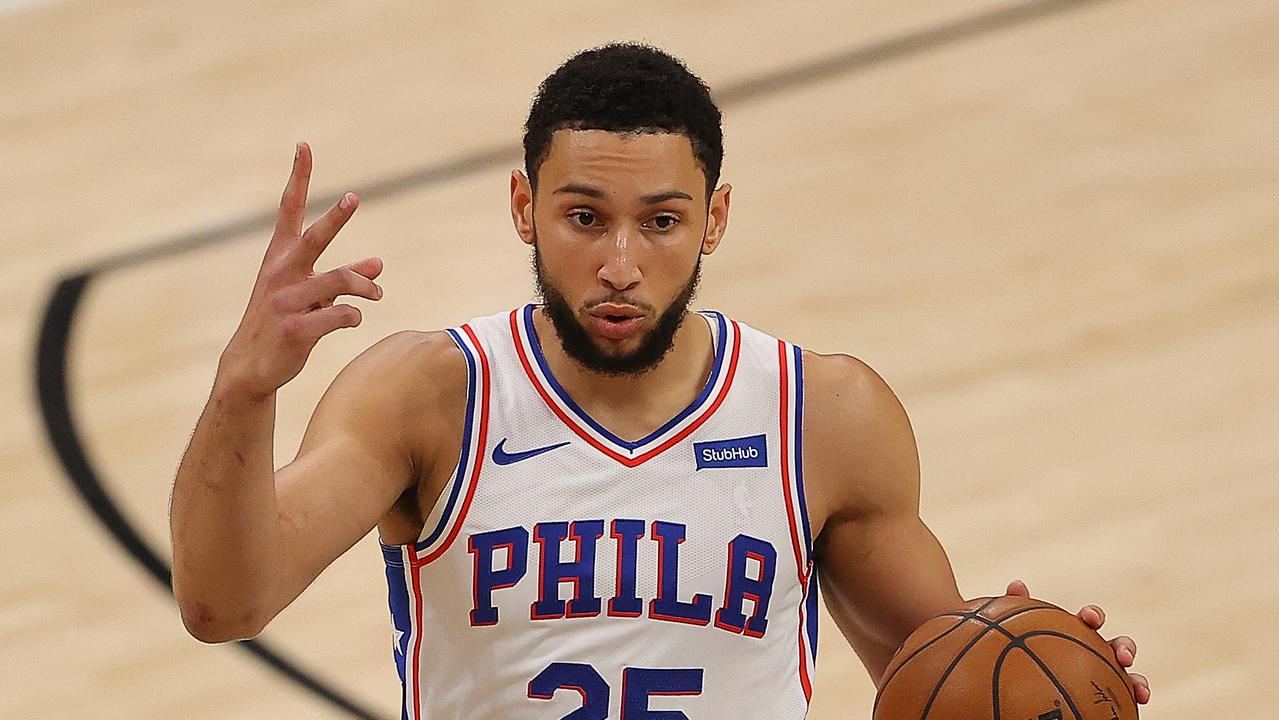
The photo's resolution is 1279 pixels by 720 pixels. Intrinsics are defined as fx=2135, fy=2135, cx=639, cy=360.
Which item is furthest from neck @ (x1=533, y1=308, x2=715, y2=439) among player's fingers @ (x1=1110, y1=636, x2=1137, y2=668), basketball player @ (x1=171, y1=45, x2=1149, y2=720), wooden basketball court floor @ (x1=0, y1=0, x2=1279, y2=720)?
wooden basketball court floor @ (x1=0, y1=0, x2=1279, y2=720)

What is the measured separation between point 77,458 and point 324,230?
484 cm

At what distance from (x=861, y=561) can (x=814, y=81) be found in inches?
267

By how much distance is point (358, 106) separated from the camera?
10414 millimetres

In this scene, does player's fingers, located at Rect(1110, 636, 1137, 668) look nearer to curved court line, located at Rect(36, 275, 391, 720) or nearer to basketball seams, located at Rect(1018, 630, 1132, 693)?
basketball seams, located at Rect(1018, 630, 1132, 693)

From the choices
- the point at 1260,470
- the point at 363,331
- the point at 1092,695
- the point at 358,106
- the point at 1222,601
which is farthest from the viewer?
the point at 358,106

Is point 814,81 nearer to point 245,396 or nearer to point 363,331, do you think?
point 363,331

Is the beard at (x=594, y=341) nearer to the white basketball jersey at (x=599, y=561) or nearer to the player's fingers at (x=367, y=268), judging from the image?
the white basketball jersey at (x=599, y=561)

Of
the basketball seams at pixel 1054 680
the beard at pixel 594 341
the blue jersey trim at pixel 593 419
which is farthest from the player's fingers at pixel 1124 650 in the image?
the beard at pixel 594 341

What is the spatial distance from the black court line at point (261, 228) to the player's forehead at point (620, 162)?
312cm

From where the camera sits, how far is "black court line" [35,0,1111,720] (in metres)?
7.05

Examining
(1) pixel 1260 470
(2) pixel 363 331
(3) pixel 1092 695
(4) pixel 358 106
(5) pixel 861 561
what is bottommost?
(3) pixel 1092 695

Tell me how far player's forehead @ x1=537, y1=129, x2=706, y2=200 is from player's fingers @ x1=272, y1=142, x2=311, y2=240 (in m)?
0.55

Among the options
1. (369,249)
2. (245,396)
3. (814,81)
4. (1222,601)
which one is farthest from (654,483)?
(814,81)

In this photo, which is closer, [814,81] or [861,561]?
[861,561]
